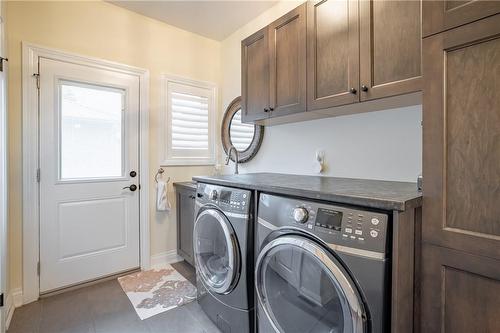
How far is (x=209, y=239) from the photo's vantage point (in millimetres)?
1878

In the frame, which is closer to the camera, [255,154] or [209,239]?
[209,239]

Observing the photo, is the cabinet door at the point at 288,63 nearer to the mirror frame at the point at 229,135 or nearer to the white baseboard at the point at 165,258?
the mirror frame at the point at 229,135

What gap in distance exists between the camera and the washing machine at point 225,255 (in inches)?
60.2

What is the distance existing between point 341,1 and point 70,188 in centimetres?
259

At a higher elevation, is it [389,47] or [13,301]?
[389,47]

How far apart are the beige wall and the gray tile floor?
1.10 feet

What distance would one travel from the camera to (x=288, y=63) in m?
1.85

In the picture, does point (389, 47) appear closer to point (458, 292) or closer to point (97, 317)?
point (458, 292)

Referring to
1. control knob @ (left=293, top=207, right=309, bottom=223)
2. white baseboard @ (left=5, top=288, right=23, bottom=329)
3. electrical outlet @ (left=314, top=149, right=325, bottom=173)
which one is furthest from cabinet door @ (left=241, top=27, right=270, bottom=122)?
white baseboard @ (left=5, top=288, right=23, bottom=329)

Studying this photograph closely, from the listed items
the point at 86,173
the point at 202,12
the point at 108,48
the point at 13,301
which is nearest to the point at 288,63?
the point at 202,12

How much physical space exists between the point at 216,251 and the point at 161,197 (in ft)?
3.86

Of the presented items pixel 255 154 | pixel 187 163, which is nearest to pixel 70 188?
pixel 187 163

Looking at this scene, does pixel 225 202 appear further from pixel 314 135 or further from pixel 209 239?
pixel 314 135

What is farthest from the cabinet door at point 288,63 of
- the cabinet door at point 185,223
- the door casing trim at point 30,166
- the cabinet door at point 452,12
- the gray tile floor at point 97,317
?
the door casing trim at point 30,166
